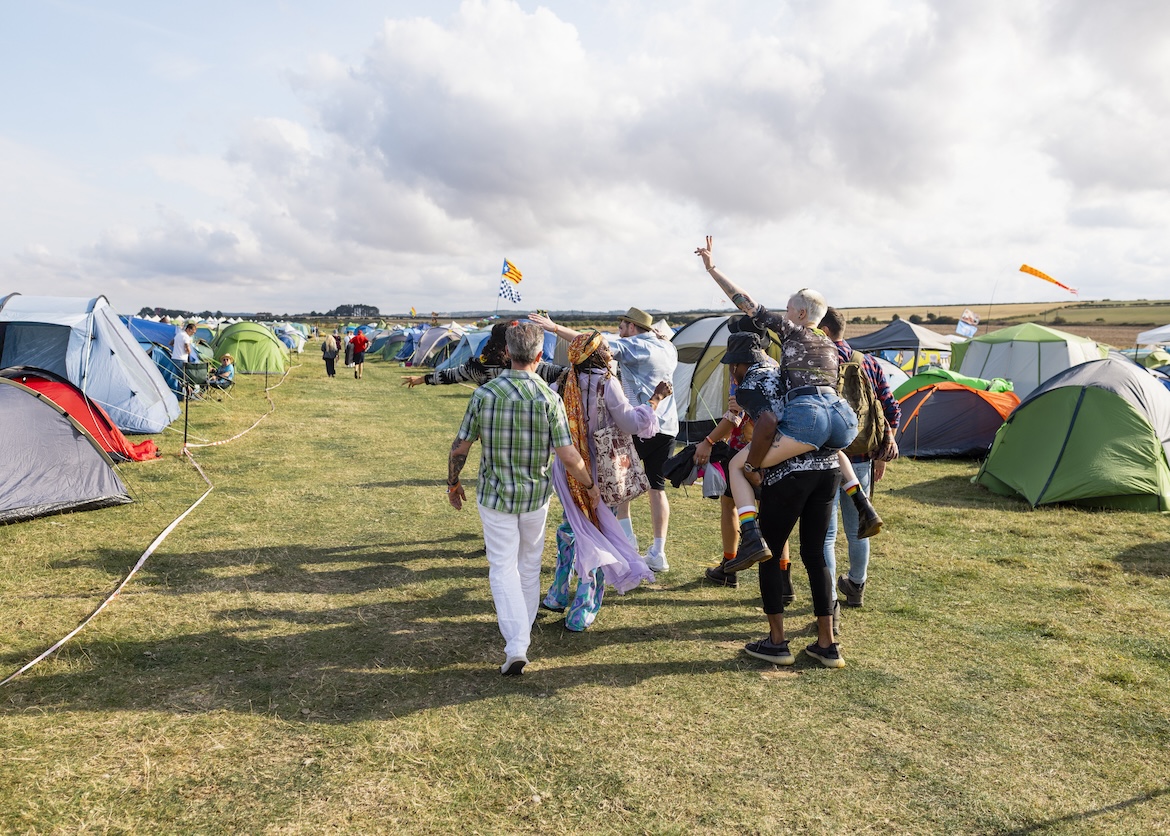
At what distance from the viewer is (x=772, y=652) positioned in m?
4.48

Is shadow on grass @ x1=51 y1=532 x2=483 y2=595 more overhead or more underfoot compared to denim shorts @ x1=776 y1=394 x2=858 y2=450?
more underfoot

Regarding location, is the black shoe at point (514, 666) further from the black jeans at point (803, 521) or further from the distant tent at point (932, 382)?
the distant tent at point (932, 382)

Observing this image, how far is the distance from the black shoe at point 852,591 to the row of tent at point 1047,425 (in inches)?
81.6

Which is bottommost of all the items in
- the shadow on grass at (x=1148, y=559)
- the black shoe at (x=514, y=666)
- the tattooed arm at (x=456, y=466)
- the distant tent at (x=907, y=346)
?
the black shoe at (x=514, y=666)

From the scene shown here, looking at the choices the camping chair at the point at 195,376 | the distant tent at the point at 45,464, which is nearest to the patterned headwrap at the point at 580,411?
the distant tent at the point at 45,464

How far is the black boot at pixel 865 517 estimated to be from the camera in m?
4.74

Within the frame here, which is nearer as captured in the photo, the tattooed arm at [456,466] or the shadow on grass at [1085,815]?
the shadow on grass at [1085,815]

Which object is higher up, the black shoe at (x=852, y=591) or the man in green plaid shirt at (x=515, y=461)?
the man in green plaid shirt at (x=515, y=461)

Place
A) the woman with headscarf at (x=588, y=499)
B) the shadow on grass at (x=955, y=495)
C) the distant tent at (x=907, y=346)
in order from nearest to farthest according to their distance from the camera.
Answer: the woman with headscarf at (x=588, y=499), the shadow on grass at (x=955, y=495), the distant tent at (x=907, y=346)

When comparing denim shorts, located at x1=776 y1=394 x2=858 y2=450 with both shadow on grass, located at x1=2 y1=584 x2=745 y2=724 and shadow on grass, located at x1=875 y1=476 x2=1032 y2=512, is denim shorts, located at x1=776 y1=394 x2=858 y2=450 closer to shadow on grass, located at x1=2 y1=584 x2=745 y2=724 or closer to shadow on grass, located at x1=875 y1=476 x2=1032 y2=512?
shadow on grass, located at x1=2 y1=584 x2=745 y2=724

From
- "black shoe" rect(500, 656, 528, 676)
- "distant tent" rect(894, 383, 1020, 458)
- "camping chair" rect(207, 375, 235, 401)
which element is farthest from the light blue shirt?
"camping chair" rect(207, 375, 235, 401)

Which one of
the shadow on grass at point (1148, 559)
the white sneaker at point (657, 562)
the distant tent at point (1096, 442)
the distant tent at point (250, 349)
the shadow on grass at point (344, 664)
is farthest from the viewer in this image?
the distant tent at point (250, 349)

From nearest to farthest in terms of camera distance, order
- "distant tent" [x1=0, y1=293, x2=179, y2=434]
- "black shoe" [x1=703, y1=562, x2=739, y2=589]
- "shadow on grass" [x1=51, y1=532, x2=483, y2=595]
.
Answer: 1. "shadow on grass" [x1=51, y1=532, x2=483, y2=595]
2. "black shoe" [x1=703, y1=562, x2=739, y2=589]
3. "distant tent" [x1=0, y1=293, x2=179, y2=434]

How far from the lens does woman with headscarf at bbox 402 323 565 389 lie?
5.31 m
